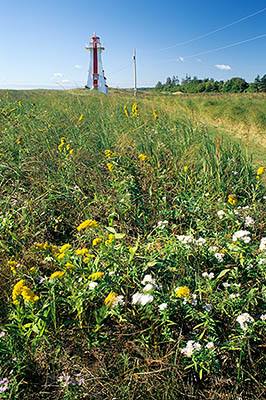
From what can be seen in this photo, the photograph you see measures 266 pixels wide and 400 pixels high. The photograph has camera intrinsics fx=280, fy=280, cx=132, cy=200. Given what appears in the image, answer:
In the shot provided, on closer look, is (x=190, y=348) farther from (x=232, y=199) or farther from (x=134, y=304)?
(x=232, y=199)

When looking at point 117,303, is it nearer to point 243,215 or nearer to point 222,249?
point 222,249

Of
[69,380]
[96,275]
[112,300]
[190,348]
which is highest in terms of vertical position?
[96,275]

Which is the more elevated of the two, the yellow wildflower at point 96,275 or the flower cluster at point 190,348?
the yellow wildflower at point 96,275

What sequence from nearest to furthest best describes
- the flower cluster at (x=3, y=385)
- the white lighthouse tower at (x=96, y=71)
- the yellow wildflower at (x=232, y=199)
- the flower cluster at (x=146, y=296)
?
1. the flower cluster at (x=3, y=385)
2. the flower cluster at (x=146, y=296)
3. the yellow wildflower at (x=232, y=199)
4. the white lighthouse tower at (x=96, y=71)

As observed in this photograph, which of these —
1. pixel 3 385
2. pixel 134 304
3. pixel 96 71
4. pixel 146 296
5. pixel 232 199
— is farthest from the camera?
pixel 96 71

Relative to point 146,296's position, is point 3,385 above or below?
below

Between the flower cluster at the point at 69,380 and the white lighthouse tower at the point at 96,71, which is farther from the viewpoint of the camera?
the white lighthouse tower at the point at 96,71

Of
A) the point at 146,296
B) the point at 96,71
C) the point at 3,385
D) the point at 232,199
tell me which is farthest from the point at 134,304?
the point at 96,71

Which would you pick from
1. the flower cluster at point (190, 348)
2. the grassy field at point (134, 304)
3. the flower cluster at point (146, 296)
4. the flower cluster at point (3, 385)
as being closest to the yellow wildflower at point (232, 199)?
the grassy field at point (134, 304)

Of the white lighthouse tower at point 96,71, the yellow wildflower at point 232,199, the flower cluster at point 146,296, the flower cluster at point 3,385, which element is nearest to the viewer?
the flower cluster at point 3,385

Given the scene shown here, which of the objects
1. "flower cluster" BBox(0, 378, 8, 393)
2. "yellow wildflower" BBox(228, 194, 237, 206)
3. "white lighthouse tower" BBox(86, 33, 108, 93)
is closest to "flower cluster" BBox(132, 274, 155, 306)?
"flower cluster" BBox(0, 378, 8, 393)

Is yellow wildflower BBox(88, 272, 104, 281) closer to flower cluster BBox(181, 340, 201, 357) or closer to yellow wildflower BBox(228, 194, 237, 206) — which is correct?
flower cluster BBox(181, 340, 201, 357)

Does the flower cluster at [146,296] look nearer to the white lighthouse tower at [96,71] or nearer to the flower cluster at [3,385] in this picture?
the flower cluster at [3,385]

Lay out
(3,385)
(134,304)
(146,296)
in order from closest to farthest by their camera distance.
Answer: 1. (3,385)
2. (146,296)
3. (134,304)
